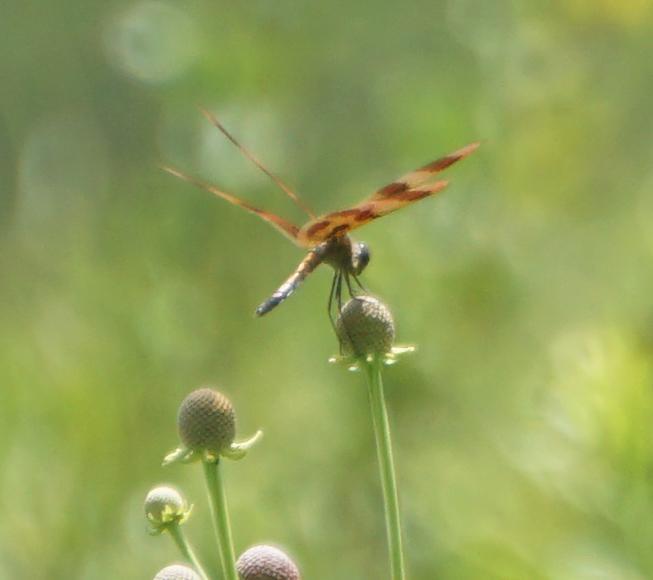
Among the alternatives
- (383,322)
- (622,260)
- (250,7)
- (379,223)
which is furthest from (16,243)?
(383,322)

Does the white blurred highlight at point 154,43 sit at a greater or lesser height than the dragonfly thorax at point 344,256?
greater

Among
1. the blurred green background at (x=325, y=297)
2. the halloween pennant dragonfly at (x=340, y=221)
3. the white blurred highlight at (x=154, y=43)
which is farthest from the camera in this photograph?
the white blurred highlight at (x=154, y=43)

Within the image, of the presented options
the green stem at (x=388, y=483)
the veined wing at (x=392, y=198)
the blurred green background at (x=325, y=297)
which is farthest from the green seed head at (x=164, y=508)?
the blurred green background at (x=325, y=297)

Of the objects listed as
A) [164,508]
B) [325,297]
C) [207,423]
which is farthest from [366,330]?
[325,297]

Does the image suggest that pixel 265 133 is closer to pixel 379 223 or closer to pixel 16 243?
pixel 379 223

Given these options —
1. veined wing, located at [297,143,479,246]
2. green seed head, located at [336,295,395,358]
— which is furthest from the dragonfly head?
green seed head, located at [336,295,395,358]

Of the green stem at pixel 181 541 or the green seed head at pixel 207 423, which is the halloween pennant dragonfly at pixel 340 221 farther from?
the green stem at pixel 181 541
